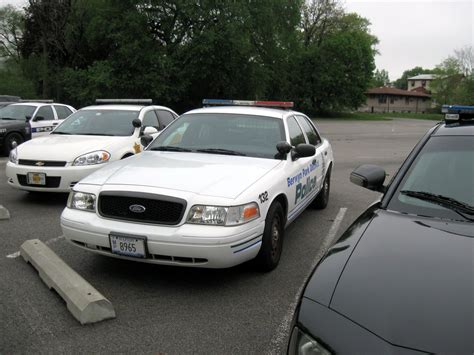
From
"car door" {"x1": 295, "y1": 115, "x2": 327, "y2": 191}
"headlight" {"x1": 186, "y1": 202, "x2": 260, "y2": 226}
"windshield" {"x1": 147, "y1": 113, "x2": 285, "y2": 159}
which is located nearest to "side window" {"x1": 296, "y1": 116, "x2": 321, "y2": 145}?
"car door" {"x1": 295, "y1": 115, "x2": 327, "y2": 191}

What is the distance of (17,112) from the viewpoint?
13508 millimetres

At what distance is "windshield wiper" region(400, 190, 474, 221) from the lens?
2840 mm

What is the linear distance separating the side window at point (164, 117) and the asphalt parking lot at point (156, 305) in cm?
397

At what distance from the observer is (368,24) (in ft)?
243

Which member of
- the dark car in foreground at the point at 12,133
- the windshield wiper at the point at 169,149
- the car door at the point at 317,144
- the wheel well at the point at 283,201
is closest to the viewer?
the wheel well at the point at 283,201

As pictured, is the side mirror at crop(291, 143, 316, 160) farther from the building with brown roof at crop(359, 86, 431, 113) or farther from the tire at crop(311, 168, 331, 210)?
the building with brown roof at crop(359, 86, 431, 113)

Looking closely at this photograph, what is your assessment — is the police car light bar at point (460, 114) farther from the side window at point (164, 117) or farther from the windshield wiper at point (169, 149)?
the side window at point (164, 117)

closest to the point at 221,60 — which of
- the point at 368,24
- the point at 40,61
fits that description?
the point at 40,61

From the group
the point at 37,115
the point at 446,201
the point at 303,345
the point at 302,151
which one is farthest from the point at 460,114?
the point at 37,115

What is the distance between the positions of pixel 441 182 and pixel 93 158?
17.3ft

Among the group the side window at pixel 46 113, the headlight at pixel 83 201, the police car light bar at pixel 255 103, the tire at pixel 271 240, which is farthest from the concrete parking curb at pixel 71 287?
the side window at pixel 46 113

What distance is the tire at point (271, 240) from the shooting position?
4258 millimetres

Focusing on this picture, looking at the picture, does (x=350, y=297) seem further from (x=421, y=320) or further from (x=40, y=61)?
(x=40, y=61)

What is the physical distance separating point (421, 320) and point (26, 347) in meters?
2.46
